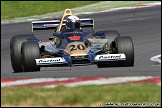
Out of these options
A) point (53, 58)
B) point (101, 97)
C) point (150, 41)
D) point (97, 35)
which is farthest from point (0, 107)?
point (150, 41)

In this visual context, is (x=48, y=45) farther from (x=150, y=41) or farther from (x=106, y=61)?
(x=150, y=41)

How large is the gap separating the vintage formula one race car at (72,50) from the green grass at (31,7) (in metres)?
14.8

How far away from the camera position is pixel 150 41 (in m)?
17.8

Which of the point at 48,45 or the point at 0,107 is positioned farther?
the point at 48,45

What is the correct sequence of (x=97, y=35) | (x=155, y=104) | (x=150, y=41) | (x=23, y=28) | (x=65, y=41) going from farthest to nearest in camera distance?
(x=23, y=28) < (x=150, y=41) < (x=97, y=35) < (x=65, y=41) < (x=155, y=104)

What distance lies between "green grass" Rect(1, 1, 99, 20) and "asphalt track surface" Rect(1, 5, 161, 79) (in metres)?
3.24

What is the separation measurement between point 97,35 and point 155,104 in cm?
737

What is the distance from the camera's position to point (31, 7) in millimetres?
30906

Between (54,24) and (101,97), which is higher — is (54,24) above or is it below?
above

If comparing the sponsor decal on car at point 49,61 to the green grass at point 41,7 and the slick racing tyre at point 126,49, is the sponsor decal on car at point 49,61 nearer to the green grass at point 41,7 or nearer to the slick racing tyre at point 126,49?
the slick racing tyre at point 126,49

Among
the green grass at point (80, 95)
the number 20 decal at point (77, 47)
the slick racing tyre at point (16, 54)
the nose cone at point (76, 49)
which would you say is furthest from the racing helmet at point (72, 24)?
the green grass at point (80, 95)

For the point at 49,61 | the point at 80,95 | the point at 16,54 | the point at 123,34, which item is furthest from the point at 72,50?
the point at 123,34

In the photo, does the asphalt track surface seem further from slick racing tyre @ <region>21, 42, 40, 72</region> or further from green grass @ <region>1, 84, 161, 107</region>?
green grass @ <region>1, 84, 161, 107</region>

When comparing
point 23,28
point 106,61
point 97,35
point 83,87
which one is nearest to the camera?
point 83,87
